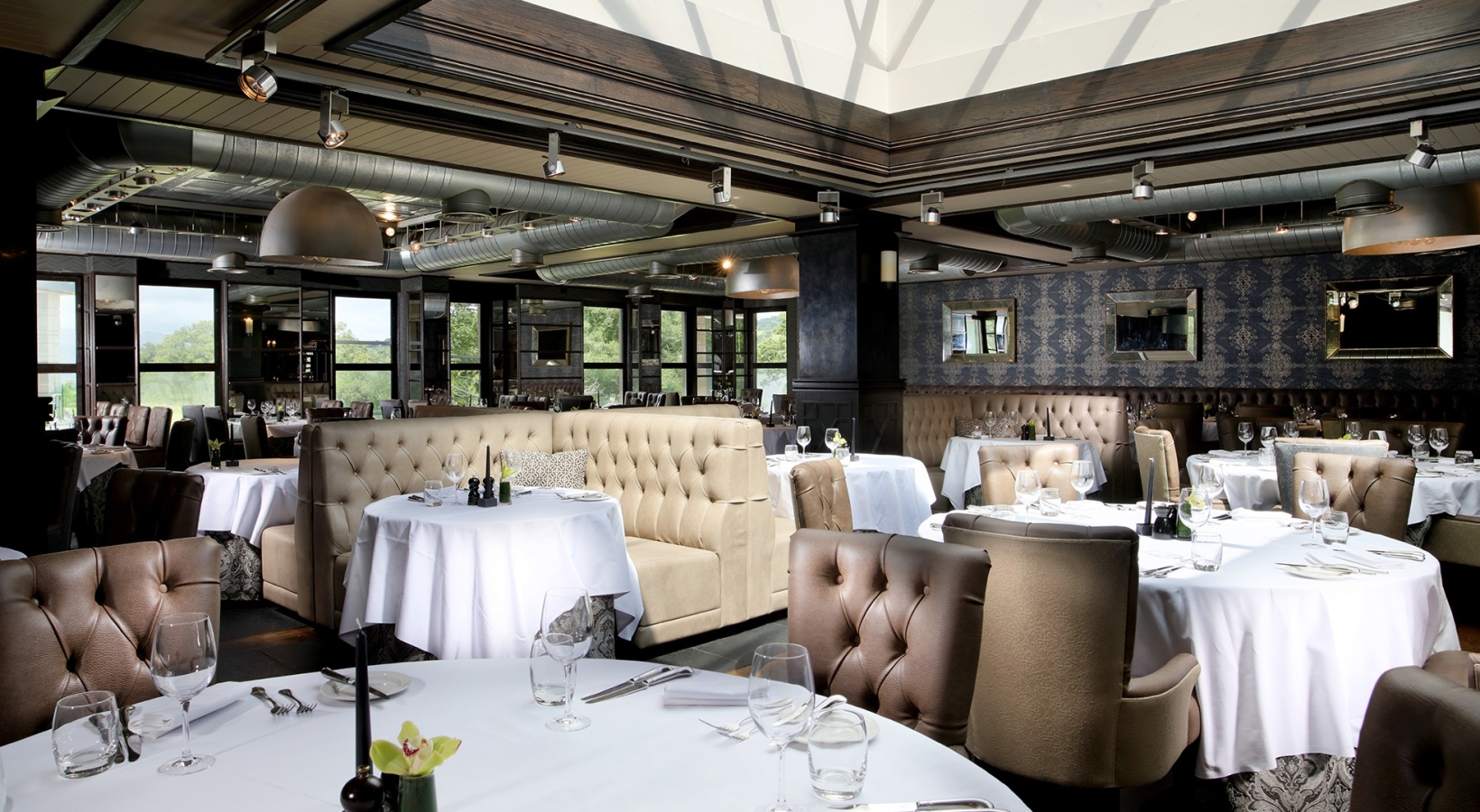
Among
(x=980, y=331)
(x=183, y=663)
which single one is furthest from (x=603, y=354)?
(x=183, y=663)

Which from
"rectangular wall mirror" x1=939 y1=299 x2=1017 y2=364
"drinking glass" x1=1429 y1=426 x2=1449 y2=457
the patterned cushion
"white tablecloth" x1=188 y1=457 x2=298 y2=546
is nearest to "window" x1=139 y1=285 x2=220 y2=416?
"white tablecloth" x1=188 y1=457 x2=298 y2=546

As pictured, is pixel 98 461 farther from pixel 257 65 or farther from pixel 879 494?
pixel 879 494

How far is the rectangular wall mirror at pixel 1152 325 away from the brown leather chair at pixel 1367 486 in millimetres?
8617

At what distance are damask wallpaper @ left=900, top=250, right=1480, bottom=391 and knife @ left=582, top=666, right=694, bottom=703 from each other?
11541mm

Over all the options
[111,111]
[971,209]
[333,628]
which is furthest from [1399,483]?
[111,111]

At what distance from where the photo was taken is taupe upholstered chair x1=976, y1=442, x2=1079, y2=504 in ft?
12.6

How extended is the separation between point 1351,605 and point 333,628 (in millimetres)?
4408

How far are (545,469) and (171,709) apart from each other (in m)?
3.50

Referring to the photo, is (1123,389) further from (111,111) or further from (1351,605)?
(111,111)

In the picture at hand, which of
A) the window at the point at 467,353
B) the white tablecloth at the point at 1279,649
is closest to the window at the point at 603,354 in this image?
the window at the point at 467,353

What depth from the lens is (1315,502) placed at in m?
2.88

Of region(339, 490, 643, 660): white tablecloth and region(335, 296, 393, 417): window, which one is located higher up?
region(335, 296, 393, 417): window

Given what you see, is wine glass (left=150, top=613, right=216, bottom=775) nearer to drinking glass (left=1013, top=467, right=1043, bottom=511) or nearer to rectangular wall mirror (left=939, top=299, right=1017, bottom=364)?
drinking glass (left=1013, top=467, right=1043, bottom=511)

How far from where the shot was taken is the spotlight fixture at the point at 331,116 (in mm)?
4113
